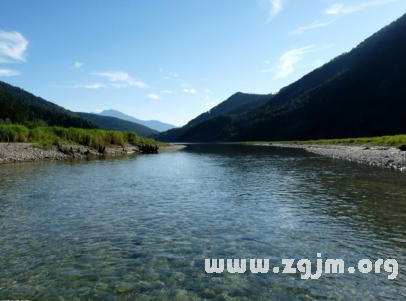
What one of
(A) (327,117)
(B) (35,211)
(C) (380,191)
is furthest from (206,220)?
(A) (327,117)

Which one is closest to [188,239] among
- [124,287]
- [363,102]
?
[124,287]

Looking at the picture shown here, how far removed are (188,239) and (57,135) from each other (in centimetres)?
5696

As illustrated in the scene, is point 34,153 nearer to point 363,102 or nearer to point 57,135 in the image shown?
point 57,135

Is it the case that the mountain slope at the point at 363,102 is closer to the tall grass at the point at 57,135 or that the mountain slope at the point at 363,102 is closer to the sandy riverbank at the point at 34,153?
the tall grass at the point at 57,135

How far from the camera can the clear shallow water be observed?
710 centimetres

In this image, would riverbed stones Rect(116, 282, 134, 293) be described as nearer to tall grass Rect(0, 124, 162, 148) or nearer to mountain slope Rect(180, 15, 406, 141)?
tall grass Rect(0, 124, 162, 148)

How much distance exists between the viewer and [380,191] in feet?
58.3

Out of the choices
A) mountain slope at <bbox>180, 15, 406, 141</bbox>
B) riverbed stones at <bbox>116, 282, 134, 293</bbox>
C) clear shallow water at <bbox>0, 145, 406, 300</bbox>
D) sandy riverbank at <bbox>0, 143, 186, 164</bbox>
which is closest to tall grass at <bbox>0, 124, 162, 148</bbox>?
sandy riverbank at <bbox>0, 143, 186, 164</bbox>

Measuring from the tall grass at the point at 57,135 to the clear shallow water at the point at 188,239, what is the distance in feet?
119

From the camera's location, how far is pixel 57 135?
2340 inches

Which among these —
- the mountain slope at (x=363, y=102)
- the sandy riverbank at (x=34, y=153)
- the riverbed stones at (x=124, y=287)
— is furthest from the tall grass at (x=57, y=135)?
the mountain slope at (x=363, y=102)

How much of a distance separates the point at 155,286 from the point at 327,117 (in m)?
165

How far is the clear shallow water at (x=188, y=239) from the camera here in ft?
23.3

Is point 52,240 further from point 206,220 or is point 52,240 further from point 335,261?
point 335,261
